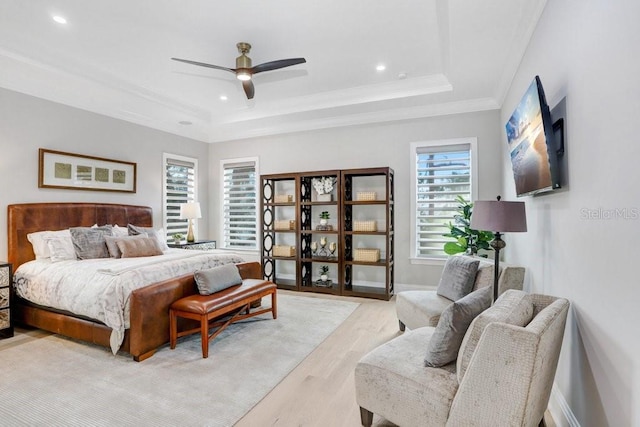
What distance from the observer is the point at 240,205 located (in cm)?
649

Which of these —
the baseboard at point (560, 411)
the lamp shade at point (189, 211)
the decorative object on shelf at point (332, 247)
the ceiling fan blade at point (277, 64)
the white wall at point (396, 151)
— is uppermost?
the ceiling fan blade at point (277, 64)

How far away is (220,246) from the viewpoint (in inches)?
260

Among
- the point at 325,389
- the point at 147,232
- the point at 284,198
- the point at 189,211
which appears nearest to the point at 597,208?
the point at 325,389

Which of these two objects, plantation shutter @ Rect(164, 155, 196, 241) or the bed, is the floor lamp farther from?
plantation shutter @ Rect(164, 155, 196, 241)

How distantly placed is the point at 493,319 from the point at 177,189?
5.68 meters

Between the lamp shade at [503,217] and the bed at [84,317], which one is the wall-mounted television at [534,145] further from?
the bed at [84,317]

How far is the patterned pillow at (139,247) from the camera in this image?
13.1ft

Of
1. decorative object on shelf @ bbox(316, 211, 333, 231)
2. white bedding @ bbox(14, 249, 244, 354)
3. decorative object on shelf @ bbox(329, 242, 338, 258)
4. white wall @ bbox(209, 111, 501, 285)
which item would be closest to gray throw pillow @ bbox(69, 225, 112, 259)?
white bedding @ bbox(14, 249, 244, 354)

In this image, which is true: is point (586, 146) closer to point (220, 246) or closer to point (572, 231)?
point (572, 231)

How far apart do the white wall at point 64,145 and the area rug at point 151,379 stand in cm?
182

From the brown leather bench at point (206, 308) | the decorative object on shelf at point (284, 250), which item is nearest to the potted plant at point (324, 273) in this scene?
the decorative object on shelf at point (284, 250)

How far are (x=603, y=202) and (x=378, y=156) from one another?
3.86 meters

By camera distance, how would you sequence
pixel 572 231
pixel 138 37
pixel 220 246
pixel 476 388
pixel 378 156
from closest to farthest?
pixel 476 388 → pixel 572 231 → pixel 138 37 → pixel 378 156 → pixel 220 246

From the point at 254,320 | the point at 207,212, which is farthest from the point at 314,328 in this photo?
the point at 207,212
